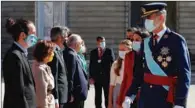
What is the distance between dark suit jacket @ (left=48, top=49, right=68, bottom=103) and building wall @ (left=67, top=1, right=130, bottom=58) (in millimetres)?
16617

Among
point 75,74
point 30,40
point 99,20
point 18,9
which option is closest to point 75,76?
point 75,74

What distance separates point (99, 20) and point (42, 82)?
18.0 metres

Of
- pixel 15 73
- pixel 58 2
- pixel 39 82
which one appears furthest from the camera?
Result: pixel 58 2

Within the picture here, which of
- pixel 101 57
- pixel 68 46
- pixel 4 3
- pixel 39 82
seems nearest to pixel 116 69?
pixel 68 46

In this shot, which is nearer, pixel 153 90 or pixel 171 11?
pixel 153 90

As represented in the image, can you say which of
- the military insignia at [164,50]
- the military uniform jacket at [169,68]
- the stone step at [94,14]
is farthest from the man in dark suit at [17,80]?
the stone step at [94,14]

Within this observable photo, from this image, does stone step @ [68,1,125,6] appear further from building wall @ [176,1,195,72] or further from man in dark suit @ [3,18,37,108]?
man in dark suit @ [3,18,37,108]

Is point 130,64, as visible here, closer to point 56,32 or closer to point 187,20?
point 56,32

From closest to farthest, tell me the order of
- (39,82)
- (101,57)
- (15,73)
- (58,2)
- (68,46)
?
1. (15,73)
2. (39,82)
3. (68,46)
4. (101,57)
5. (58,2)

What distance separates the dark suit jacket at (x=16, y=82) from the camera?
4594 millimetres

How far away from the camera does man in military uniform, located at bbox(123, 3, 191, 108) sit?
15.2 feet

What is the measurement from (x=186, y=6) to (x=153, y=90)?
18.8 m

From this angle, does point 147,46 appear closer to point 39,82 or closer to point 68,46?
point 39,82

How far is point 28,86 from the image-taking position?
470 cm
